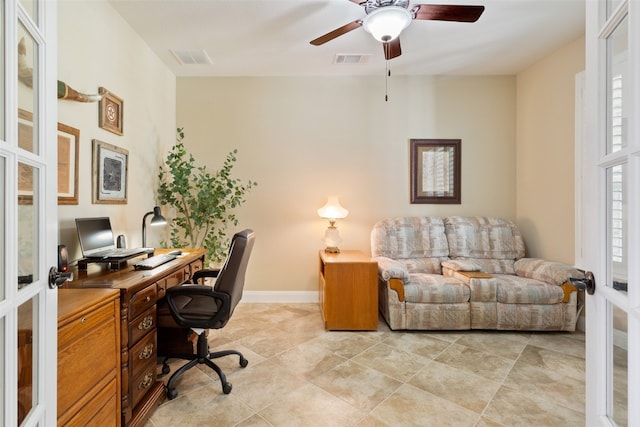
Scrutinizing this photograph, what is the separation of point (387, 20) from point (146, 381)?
274 cm

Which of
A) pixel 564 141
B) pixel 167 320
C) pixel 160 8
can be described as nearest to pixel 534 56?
pixel 564 141

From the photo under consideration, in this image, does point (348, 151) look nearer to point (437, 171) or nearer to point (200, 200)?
point (437, 171)

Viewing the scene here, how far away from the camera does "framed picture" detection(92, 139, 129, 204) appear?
2078 millimetres

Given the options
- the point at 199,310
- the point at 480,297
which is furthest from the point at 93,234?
the point at 480,297

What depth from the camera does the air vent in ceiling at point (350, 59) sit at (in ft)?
9.82

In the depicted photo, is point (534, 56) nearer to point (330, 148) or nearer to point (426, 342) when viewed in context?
point (330, 148)

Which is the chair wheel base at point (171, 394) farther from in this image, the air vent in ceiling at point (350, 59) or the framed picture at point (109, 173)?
the air vent in ceiling at point (350, 59)

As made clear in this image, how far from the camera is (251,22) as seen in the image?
8.07 feet

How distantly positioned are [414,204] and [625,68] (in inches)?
113

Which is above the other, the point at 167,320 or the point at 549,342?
the point at 167,320

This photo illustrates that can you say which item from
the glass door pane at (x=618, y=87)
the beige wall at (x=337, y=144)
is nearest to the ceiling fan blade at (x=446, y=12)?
the glass door pane at (x=618, y=87)

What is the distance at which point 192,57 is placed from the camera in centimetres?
303

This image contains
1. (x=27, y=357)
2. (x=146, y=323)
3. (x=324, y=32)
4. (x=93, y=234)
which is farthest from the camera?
(x=324, y=32)

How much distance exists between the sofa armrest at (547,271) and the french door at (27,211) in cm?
349
